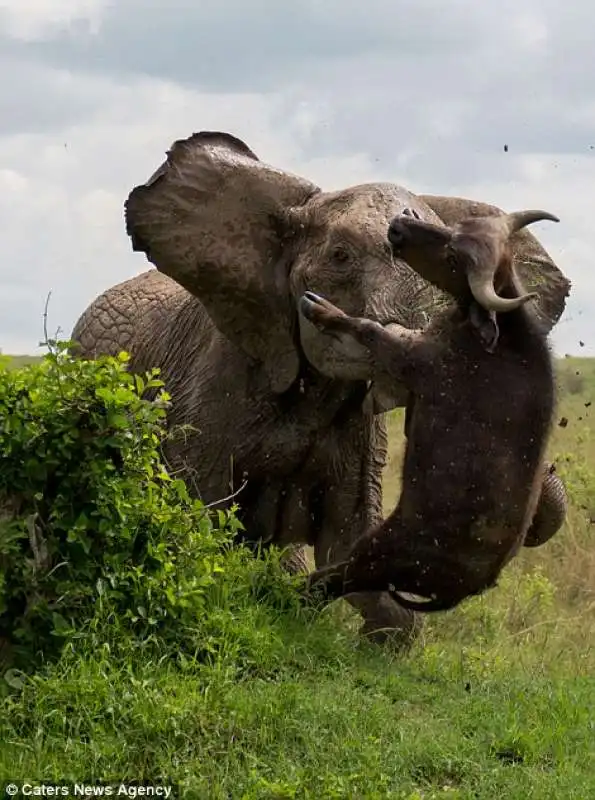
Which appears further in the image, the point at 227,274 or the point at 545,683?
the point at 227,274

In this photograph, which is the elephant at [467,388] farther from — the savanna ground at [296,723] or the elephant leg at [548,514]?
the elephant leg at [548,514]

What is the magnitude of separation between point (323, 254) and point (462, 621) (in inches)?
125

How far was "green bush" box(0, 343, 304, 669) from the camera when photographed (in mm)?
6852


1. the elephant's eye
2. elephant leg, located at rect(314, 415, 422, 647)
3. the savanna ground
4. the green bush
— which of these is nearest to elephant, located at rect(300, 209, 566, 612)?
the savanna ground

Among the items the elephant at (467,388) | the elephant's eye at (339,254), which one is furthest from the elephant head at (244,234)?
the elephant at (467,388)

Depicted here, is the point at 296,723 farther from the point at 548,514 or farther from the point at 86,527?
the point at 548,514

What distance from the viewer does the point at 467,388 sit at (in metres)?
7.21

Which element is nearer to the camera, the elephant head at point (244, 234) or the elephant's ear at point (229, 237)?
the elephant head at point (244, 234)

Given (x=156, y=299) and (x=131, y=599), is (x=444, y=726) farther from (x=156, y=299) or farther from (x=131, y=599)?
(x=156, y=299)

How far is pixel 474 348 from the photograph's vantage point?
7.16 m

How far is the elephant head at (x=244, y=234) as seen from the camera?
865cm

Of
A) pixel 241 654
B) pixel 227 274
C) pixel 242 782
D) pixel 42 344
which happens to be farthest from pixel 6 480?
pixel 227 274

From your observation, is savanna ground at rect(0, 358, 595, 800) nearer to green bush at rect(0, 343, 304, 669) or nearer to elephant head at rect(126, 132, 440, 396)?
green bush at rect(0, 343, 304, 669)

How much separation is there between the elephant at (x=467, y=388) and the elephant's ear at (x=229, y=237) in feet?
4.47
